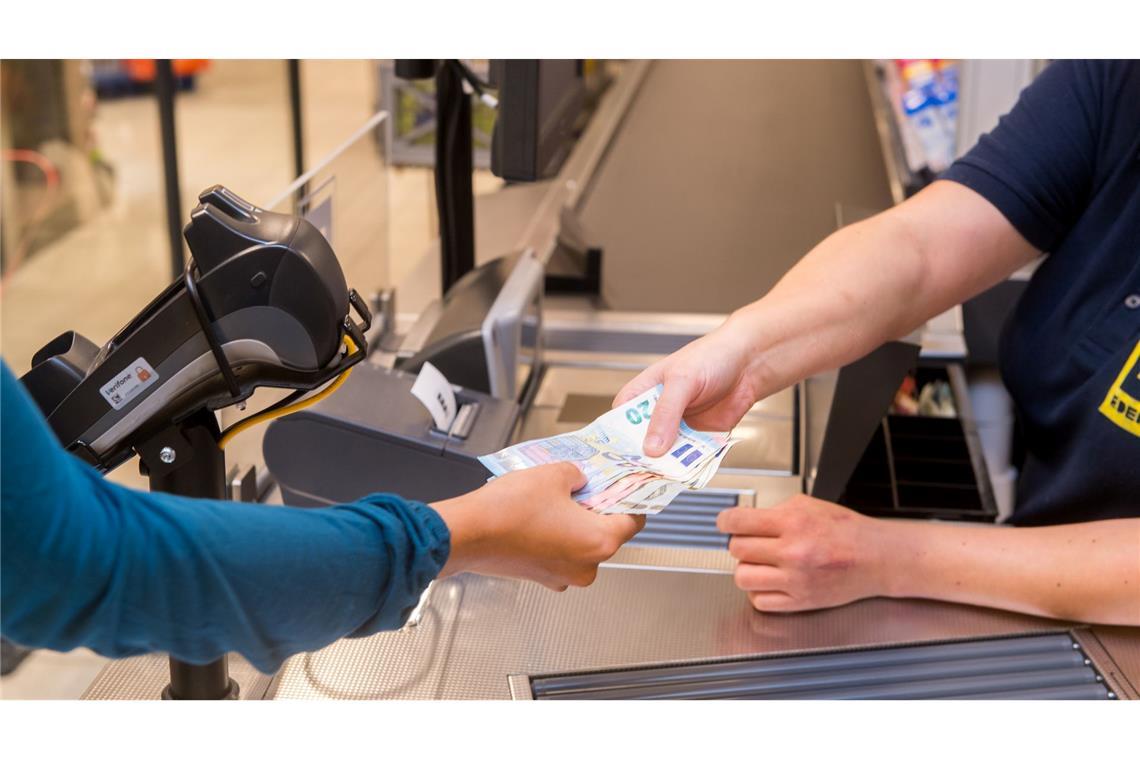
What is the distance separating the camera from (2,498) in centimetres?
68

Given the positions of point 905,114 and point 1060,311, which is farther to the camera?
point 905,114

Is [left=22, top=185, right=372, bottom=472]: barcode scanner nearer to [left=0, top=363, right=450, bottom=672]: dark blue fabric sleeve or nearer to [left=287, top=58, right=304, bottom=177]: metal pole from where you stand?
[left=0, top=363, right=450, bottom=672]: dark blue fabric sleeve

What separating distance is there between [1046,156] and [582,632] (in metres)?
0.91

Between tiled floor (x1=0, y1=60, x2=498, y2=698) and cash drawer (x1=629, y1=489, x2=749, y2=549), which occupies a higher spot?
cash drawer (x1=629, y1=489, x2=749, y2=549)

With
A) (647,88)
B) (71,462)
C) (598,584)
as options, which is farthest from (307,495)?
(647,88)

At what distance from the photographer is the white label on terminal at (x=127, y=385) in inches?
39.7

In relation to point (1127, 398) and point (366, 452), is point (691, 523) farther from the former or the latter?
point (1127, 398)

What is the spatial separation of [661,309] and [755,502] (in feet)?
2.97

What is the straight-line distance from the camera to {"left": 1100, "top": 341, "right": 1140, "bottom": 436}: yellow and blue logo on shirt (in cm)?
145

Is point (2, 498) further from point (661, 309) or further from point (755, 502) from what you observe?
point (661, 309)

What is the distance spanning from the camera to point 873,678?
129 cm

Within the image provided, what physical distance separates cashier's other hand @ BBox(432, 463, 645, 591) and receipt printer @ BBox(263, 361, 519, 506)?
30 cm

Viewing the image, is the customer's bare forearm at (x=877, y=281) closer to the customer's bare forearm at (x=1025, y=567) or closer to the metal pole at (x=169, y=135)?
the customer's bare forearm at (x=1025, y=567)

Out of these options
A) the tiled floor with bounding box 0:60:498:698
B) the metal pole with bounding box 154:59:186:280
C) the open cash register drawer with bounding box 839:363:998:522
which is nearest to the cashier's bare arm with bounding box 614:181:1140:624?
the open cash register drawer with bounding box 839:363:998:522
